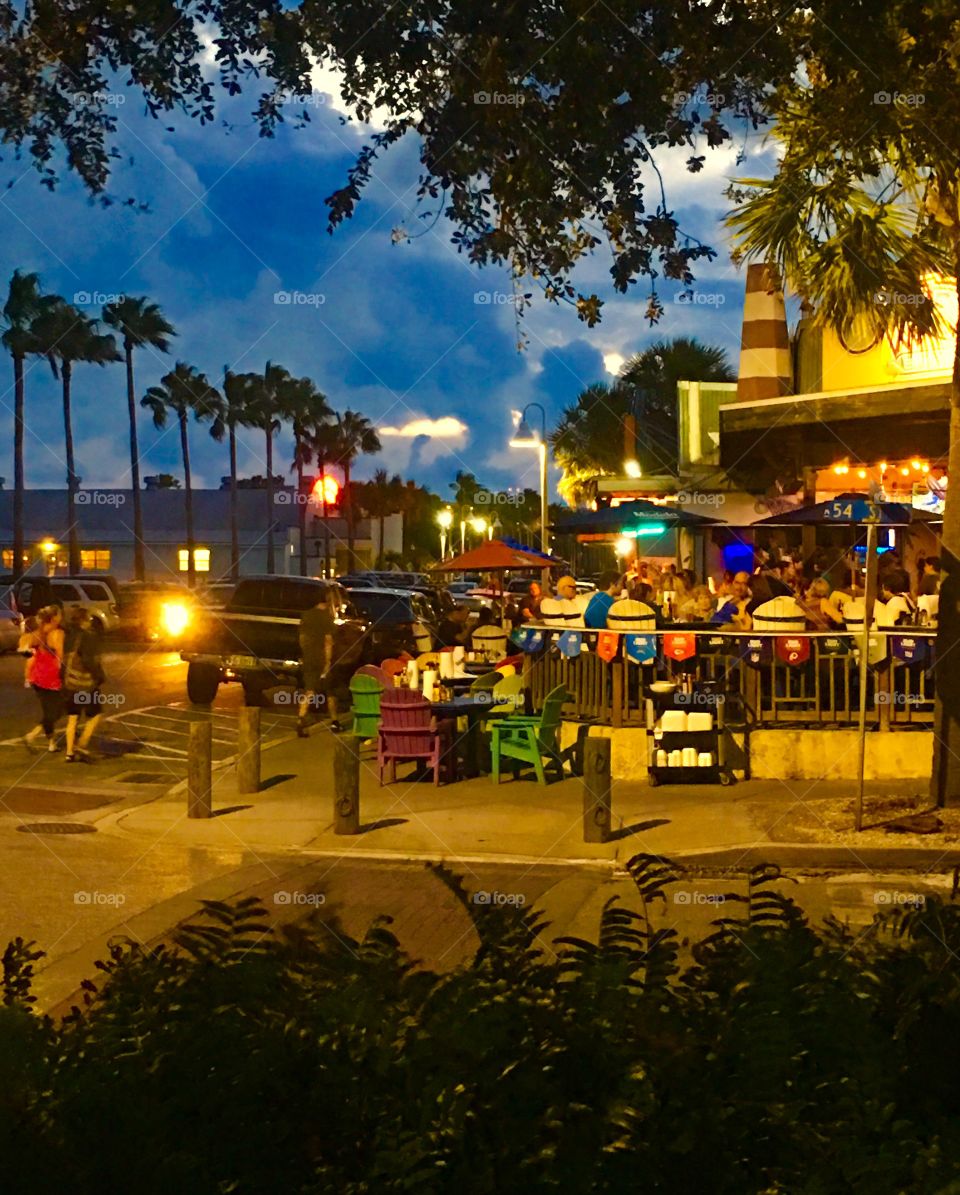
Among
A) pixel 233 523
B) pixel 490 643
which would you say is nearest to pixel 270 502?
pixel 233 523

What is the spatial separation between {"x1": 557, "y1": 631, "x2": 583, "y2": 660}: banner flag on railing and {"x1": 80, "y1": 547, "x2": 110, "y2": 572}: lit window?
245ft

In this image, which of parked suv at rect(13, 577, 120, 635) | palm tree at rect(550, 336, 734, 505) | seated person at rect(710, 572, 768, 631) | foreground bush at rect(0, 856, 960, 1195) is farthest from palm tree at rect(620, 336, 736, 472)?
foreground bush at rect(0, 856, 960, 1195)

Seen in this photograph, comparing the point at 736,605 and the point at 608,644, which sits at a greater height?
the point at 736,605

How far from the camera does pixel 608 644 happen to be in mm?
15297

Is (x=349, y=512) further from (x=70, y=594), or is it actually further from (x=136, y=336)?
(x=70, y=594)

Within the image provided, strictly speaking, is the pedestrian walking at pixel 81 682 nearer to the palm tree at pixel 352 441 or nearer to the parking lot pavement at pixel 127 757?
the parking lot pavement at pixel 127 757

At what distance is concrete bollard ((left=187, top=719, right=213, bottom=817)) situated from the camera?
13.3 m

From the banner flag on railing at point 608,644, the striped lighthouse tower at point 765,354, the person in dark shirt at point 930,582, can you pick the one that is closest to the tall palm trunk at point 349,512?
the striped lighthouse tower at point 765,354

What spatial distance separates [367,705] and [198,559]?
245 ft

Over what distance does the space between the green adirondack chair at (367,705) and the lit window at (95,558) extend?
2900 inches

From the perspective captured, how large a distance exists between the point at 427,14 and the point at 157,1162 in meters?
4.69

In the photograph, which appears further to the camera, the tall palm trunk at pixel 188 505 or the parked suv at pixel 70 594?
the tall palm trunk at pixel 188 505

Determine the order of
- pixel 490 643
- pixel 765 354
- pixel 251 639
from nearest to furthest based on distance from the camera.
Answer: pixel 490 643, pixel 251 639, pixel 765 354

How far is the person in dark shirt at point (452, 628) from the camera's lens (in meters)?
27.2
